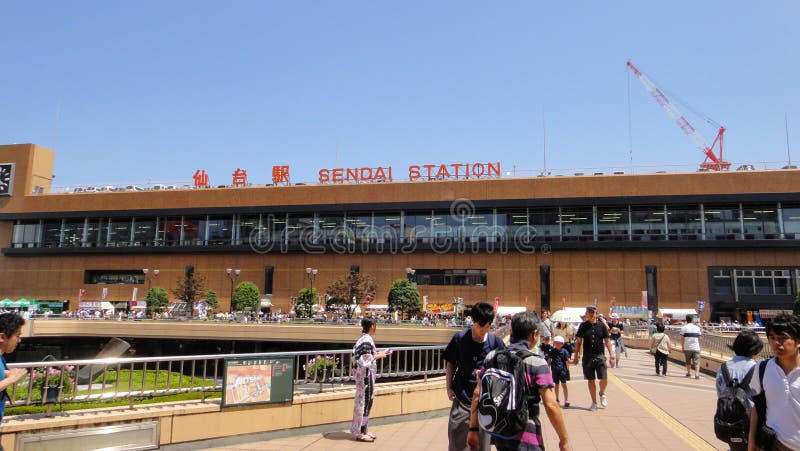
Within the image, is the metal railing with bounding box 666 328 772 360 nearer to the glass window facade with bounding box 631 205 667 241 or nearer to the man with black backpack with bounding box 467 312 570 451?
the man with black backpack with bounding box 467 312 570 451

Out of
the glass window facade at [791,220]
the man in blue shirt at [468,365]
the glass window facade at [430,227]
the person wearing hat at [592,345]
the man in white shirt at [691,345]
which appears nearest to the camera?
the man in blue shirt at [468,365]

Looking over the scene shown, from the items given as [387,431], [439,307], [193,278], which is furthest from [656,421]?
[193,278]

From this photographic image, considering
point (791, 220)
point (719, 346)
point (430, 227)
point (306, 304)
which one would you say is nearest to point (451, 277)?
point (430, 227)

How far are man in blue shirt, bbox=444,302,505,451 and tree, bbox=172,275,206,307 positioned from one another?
49.8 meters

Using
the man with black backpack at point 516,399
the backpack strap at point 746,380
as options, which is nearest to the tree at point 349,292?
the backpack strap at point 746,380

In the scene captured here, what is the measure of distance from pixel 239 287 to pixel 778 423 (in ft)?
167

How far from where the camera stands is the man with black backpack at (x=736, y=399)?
527cm

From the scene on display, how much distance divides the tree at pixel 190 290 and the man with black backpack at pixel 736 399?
5111 cm

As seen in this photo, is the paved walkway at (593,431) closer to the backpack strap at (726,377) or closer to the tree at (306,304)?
the backpack strap at (726,377)

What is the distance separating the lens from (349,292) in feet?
163

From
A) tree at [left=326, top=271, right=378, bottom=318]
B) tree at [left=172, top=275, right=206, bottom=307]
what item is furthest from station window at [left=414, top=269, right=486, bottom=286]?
tree at [left=172, top=275, right=206, bottom=307]

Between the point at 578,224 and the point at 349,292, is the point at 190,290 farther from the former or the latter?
the point at 578,224

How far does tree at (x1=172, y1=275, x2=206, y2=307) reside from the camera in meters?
52.6

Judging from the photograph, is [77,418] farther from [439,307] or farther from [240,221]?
[240,221]
